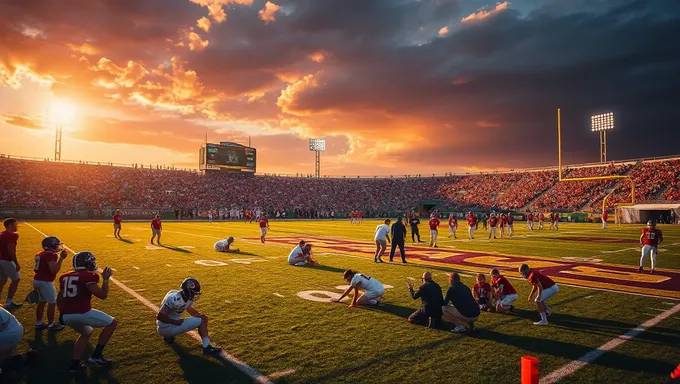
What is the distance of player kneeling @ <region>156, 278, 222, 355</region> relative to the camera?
6.08 m

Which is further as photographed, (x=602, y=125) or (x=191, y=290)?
(x=602, y=125)

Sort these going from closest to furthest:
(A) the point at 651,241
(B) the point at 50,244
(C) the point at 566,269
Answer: (B) the point at 50,244 < (A) the point at 651,241 < (C) the point at 566,269

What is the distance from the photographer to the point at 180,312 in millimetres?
6305

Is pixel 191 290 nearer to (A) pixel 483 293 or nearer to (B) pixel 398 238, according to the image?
(A) pixel 483 293

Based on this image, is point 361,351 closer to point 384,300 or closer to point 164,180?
point 384,300

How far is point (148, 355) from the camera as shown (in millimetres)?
6141

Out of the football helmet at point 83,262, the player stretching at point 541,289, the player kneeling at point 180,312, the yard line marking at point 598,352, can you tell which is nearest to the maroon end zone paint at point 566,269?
the yard line marking at point 598,352

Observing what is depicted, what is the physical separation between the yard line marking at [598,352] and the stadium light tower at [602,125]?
230 ft

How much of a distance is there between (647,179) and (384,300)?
62.1 metres

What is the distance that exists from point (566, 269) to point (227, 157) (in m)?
67.3

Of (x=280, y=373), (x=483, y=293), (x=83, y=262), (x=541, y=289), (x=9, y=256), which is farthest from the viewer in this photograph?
(x=483, y=293)

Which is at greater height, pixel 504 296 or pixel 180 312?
pixel 180 312

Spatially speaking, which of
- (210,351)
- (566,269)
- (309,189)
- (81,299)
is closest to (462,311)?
(210,351)

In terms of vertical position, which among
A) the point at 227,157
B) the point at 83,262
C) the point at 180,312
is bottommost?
the point at 180,312
